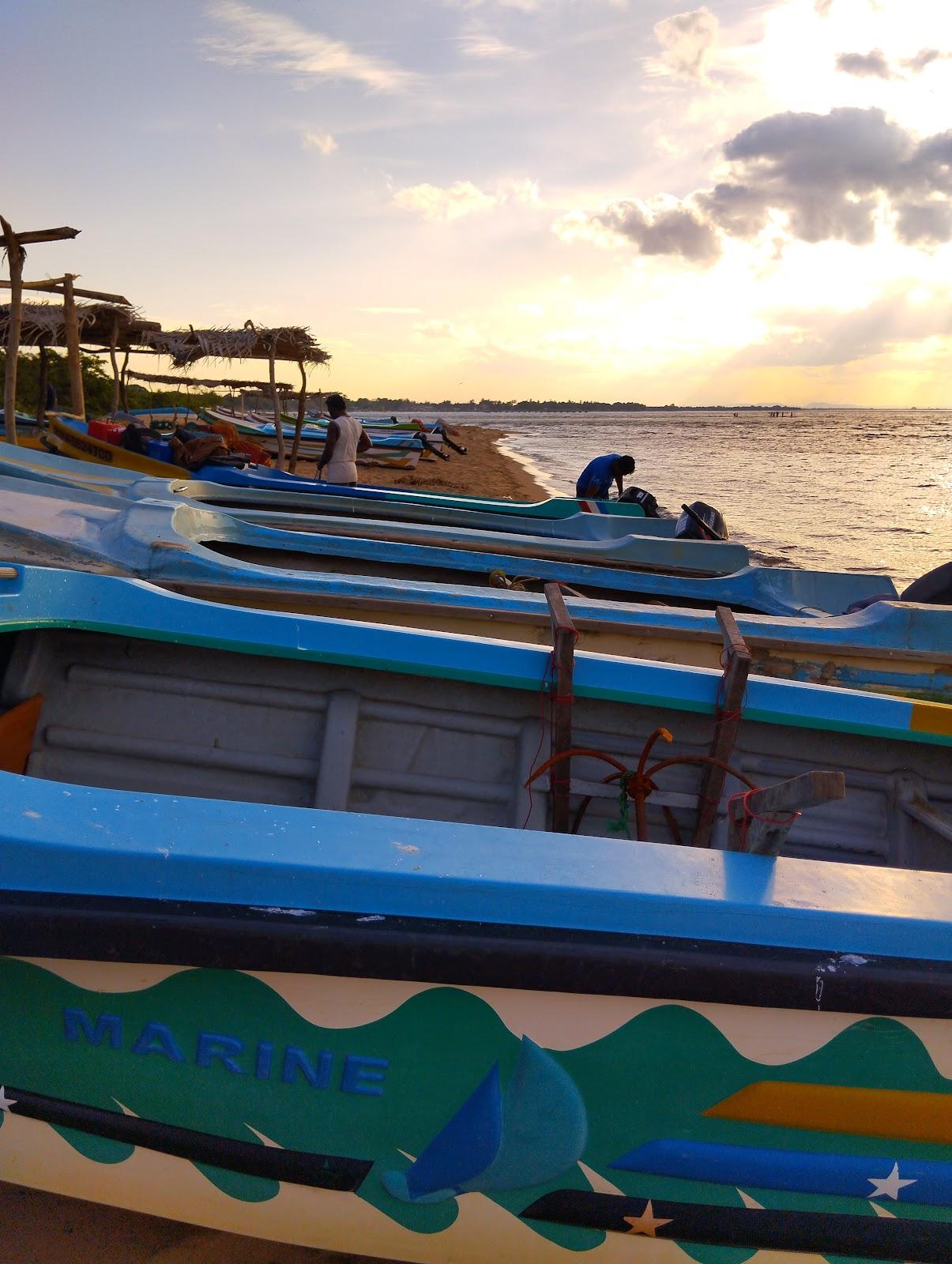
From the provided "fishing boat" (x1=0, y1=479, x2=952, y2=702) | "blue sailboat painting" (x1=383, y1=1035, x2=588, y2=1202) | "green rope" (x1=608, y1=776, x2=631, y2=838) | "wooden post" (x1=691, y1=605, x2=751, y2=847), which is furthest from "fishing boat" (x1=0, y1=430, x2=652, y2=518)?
"blue sailboat painting" (x1=383, y1=1035, x2=588, y2=1202)

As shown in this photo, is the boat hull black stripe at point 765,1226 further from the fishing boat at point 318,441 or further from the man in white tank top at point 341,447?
the fishing boat at point 318,441

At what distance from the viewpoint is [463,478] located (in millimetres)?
20828

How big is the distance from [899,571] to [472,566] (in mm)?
8998

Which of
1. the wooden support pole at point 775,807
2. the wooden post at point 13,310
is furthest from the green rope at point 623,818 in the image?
the wooden post at point 13,310

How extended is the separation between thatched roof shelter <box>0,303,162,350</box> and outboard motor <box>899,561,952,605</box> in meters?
11.4

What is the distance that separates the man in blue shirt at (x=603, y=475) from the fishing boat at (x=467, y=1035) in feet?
26.9

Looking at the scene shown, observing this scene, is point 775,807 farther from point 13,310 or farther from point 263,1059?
point 13,310

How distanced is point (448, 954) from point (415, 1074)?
0.28 metres

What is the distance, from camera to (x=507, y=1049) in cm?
154

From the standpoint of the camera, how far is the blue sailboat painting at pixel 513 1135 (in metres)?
1.54

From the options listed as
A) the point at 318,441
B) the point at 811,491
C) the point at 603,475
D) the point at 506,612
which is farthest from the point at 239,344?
the point at 811,491

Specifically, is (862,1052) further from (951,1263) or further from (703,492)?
(703,492)

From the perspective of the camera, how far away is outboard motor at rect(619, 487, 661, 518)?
9055 mm

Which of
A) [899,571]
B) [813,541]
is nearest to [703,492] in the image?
[813,541]
